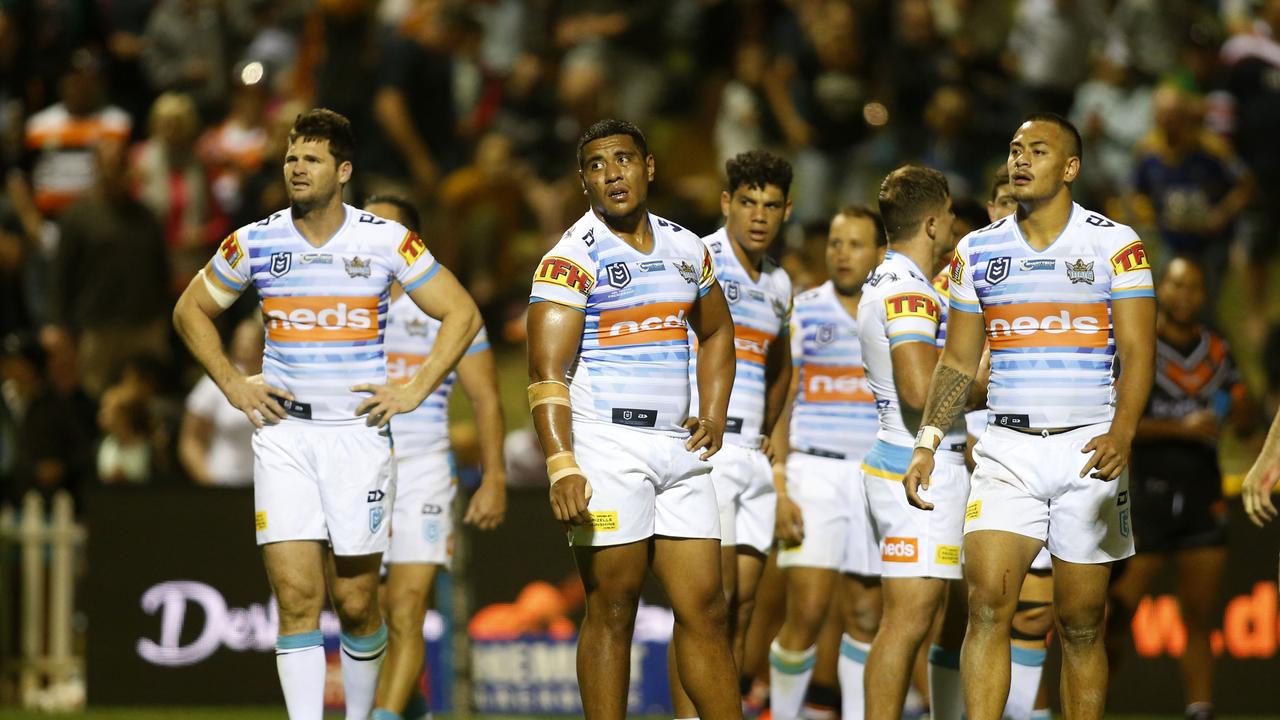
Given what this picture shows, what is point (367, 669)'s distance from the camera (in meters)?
8.26

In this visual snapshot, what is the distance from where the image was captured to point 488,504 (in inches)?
357

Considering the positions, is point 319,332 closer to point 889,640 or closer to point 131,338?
point 889,640

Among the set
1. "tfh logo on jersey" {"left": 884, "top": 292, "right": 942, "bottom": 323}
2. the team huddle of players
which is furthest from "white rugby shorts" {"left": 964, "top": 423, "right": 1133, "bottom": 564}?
"tfh logo on jersey" {"left": 884, "top": 292, "right": 942, "bottom": 323}

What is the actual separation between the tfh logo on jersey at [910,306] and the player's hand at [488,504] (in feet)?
7.59

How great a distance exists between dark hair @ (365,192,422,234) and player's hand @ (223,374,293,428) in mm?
1770

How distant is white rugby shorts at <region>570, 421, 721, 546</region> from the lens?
7008mm

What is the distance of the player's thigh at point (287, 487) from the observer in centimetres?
784

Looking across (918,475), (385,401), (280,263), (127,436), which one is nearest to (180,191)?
(127,436)

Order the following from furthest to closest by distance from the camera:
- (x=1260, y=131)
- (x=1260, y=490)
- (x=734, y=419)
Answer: (x=1260, y=131) < (x=734, y=419) < (x=1260, y=490)

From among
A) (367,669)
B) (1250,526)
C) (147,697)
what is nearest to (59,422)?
(147,697)

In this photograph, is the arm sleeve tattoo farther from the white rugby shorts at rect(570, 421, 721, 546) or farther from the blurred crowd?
the blurred crowd

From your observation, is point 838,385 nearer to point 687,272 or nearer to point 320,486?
point 687,272

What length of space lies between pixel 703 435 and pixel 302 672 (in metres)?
2.19

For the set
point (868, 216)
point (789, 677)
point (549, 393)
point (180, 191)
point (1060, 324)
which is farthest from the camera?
point (180, 191)
